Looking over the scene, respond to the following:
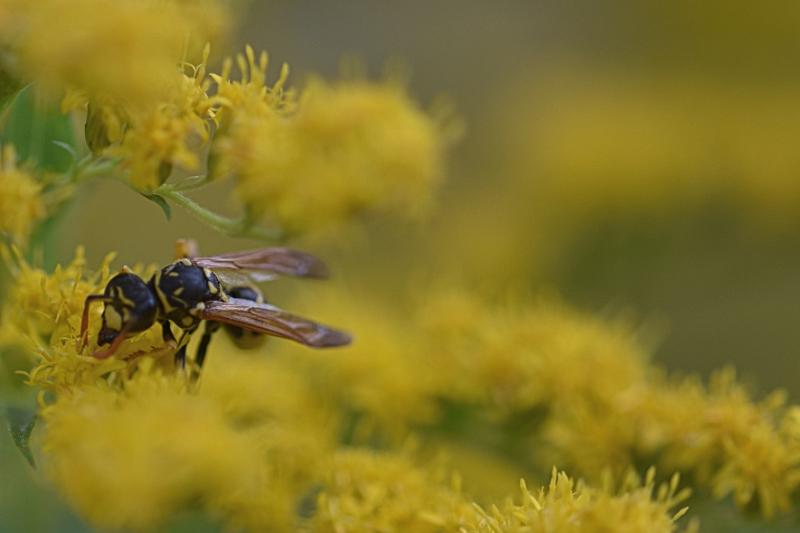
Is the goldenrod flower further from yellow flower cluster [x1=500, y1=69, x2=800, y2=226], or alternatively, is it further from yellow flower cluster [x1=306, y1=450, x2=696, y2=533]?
yellow flower cluster [x1=500, y1=69, x2=800, y2=226]

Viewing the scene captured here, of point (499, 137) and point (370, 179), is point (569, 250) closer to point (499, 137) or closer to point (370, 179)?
point (499, 137)

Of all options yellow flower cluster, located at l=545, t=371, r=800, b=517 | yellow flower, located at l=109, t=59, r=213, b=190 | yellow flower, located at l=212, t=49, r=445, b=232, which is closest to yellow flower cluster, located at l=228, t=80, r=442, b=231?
yellow flower, located at l=212, t=49, r=445, b=232

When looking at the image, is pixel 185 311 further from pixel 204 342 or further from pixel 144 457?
pixel 144 457

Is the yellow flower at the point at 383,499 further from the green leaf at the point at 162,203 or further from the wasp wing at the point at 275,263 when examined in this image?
the green leaf at the point at 162,203

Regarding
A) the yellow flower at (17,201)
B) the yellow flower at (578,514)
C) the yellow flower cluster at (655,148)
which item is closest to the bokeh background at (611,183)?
the yellow flower cluster at (655,148)

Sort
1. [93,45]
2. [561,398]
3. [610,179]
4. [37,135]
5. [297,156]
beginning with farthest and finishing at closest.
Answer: [610,179], [561,398], [37,135], [297,156], [93,45]

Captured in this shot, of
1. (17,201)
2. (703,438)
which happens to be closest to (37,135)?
(17,201)
